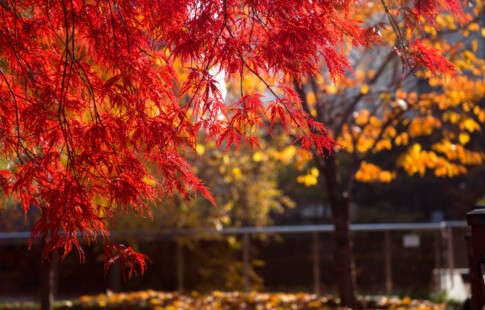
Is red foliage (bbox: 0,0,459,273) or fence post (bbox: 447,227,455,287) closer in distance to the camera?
red foliage (bbox: 0,0,459,273)

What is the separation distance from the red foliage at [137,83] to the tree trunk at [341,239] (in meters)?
4.85

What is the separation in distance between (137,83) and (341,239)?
18.0 ft

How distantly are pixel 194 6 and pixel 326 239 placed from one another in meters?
8.18

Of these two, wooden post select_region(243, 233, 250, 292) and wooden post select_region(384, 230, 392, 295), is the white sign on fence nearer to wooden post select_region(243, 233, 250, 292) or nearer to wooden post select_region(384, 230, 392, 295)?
wooden post select_region(384, 230, 392, 295)

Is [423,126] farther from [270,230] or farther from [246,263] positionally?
[246,263]

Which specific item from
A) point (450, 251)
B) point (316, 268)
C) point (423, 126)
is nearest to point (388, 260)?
point (450, 251)

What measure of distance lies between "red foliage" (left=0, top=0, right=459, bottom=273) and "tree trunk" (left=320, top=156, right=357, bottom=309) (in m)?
4.85

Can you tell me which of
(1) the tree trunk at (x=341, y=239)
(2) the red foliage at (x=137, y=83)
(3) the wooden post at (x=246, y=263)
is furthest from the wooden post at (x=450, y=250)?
(2) the red foliage at (x=137, y=83)

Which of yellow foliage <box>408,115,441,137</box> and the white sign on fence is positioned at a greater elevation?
Result: yellow foliage <box>408,115,441,137</box>

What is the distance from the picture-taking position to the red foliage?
10.9ft

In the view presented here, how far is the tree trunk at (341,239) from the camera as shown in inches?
326

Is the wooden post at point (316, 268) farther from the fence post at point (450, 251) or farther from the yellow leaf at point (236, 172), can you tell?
the fence post at point (450, 251)

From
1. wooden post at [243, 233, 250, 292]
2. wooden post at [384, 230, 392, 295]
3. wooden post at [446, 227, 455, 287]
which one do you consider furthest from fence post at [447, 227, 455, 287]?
wooden post at [243, 233, 250, 292]

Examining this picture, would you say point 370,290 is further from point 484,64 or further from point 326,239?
point 484,64
